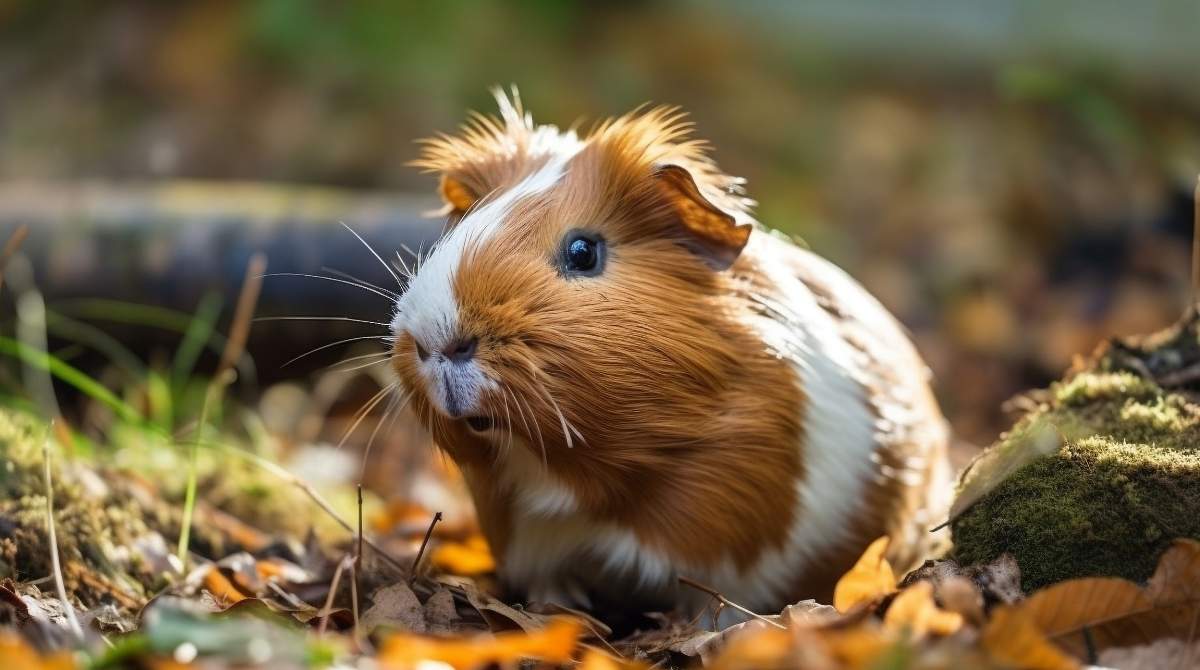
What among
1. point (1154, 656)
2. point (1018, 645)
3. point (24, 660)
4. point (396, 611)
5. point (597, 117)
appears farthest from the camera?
point (597, 117)

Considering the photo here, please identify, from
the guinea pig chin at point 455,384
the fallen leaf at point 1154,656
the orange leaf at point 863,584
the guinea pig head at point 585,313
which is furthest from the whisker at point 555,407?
the fallen leaf at point 1154,656

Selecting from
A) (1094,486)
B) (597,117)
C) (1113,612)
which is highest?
(597,117)

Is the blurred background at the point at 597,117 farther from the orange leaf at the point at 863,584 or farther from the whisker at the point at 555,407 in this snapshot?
the orange leaf at the point at 863,584

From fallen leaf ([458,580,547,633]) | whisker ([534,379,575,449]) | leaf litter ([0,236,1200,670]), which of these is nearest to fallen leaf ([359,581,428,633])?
leaf litter ([0,236,1200,670])

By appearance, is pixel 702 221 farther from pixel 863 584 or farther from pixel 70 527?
pixel 70 527

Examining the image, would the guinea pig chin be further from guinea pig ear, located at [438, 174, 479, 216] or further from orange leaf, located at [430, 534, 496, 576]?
orange leaf, located at [430, 534, 496, 576]

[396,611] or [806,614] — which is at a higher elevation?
[806,614]

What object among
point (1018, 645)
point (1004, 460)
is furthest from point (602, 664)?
point (1004, 460)
